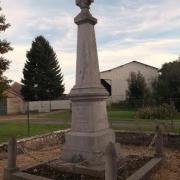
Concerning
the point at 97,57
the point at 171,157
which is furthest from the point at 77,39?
the point at 171,157

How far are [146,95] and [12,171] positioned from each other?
31.7 m

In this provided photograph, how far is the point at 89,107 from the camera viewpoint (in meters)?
8.13

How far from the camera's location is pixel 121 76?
45.4m

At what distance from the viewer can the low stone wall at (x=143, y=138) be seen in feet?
38.4

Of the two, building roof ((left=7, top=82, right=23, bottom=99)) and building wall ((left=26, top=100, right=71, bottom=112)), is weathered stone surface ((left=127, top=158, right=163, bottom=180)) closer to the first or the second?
building wall ((left=26, top=100, right=71, bottom=112))

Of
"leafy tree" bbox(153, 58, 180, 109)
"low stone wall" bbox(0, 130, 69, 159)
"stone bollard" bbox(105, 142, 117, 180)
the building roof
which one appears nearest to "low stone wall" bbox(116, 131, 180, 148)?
"low stone wall" bbox(0, 130, 69, 159)

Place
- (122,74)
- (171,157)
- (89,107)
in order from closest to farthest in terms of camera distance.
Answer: (89,107) → (171,157) → (122,74)

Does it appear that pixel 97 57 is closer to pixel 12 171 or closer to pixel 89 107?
pixel 89 107

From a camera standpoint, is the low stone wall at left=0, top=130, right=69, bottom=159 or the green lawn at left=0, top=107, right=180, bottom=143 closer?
the low stone wall at left=0, top=130, right=69, bottom=159

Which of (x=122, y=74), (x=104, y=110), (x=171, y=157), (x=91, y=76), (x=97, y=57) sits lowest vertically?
(x=171, y=157)

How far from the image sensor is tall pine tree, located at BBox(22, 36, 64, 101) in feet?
167

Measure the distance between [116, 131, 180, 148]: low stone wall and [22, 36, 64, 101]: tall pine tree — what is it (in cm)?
Result: 3864

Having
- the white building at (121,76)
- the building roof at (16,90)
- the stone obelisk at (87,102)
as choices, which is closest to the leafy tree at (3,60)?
the stone obelisk at (87,102)

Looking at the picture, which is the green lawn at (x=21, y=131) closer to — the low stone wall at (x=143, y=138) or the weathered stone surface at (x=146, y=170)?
the low stone wall at (x=143, y=138)
